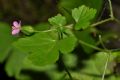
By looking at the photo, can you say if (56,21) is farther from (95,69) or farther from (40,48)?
(95,69)

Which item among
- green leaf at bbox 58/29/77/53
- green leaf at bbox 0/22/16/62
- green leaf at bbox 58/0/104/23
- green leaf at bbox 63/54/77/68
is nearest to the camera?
green leaf at bbox 58/29/77/53

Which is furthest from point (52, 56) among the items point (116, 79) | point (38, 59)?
point (116, 79)

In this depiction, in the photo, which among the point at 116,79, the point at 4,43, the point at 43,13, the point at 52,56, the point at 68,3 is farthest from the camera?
the point at 43,13

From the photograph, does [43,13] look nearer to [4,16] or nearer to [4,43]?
[4,16]

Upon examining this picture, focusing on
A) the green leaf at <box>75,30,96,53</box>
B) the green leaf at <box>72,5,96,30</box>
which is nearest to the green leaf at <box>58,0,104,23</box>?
the green leaf at <box>75,30,96,53</box>

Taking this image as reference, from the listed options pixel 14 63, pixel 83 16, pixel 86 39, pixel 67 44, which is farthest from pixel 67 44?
pixel 14 63

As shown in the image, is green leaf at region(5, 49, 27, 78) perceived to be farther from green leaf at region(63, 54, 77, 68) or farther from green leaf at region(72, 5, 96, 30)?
green leaf at region(72, 5, 96, 30)

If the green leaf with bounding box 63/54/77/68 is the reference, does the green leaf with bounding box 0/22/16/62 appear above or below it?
above
